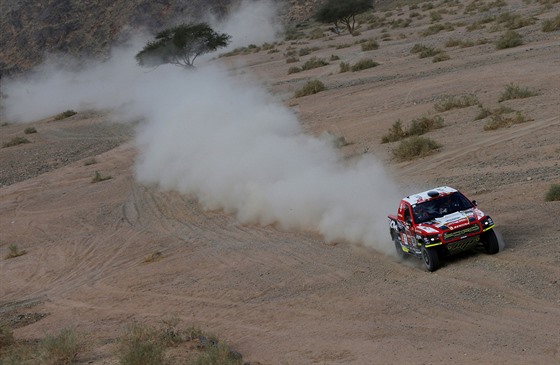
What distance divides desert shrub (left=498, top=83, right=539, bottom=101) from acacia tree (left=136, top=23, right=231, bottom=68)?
37.3 m

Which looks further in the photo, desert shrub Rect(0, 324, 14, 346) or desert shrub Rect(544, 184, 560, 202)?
desert shrub Rect(544, 184, 560, 202)

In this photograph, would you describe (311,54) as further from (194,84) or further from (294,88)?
(194,84)

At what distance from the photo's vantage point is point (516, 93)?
28.3 metres

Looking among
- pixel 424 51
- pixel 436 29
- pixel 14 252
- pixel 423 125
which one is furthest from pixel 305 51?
pixel 14 252

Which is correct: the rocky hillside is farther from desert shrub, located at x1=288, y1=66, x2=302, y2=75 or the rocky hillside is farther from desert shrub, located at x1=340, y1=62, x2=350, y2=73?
desert shrub, located at x1=340, y1=62, x2=350, y2=73

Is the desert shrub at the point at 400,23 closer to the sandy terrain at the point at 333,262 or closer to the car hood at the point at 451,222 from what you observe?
the sandy terrain at the point at 333,262

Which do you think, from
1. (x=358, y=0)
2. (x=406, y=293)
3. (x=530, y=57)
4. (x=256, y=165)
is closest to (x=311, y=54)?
(x=358, y=0)

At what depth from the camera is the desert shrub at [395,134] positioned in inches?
1105

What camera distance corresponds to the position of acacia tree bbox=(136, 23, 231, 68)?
62812 millimetres

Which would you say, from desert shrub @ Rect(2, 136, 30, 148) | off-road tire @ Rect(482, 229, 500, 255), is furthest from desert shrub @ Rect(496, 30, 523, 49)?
off-road tire @ Rect(482, 229, 500, 255)

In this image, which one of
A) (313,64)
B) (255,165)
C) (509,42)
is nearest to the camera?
(255,165)

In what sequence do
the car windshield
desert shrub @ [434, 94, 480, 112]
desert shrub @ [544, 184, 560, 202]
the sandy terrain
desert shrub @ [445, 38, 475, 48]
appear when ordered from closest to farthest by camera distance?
the sandy terrain → the car windshield → desert shrub @ [544, 184, 560, 202] → desert shrub @ [434, 94, 480, 112] → desert shrub @ [445, 38, 475, 48]

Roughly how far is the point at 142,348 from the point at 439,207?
647 cm

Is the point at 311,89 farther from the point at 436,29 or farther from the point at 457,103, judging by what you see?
the point at 436,29
